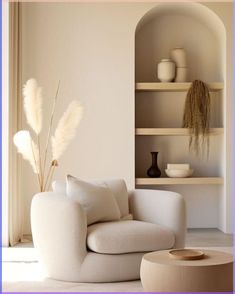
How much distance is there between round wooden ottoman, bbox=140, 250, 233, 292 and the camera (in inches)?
126

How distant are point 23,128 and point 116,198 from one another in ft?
7.01

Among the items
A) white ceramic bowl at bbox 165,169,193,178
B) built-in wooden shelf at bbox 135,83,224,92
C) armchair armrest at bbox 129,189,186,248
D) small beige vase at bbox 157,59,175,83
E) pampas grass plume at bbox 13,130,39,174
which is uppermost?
small beige vase at bbox 157,59,175,83

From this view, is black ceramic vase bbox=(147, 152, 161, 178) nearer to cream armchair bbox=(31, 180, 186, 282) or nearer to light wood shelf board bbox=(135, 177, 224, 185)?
light wood shelf board bbox=(135, 177, 224, 185)

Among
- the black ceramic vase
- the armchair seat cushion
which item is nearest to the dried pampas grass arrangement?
the armchair seat cushion

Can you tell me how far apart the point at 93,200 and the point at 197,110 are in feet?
8.53

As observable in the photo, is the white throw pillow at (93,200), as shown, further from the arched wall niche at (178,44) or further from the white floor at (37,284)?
the arched wall niche at (178,44)

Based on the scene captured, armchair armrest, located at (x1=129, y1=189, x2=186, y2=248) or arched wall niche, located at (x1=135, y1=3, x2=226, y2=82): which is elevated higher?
arched wall niche, located at (x1=135, y1=3, x2=226, y2=82)

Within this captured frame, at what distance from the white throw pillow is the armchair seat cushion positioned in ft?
0.33

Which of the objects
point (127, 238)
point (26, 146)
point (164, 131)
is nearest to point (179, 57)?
point (164, 131)

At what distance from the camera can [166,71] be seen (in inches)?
255

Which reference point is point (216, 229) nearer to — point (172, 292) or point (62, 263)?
point (62, 263)

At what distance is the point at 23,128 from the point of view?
20.6 ft

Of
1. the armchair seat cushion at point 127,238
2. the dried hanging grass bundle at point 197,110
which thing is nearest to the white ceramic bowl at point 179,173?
the dried hanging grass bundle at point 197,110

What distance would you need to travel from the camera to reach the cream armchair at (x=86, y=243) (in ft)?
12.7
